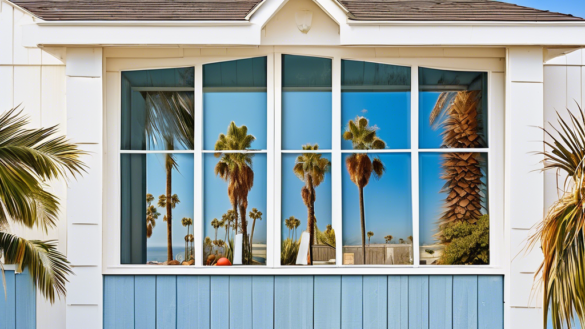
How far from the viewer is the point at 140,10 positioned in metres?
5.38

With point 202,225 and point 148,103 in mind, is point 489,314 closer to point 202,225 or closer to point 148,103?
point 202,225

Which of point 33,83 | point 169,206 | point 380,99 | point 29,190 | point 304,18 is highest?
point 304,18

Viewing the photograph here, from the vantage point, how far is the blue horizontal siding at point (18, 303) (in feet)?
18.4

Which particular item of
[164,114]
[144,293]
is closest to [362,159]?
[164,114]

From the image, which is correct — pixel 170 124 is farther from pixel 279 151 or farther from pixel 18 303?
pixel 18 303

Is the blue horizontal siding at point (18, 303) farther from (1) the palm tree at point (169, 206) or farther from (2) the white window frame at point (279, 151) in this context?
(1) the palm tree at point (169, 206)

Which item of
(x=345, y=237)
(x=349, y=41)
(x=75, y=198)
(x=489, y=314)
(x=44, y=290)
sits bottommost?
(x=489, y=314)

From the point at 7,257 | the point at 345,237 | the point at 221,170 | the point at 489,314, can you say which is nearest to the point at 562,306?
the point at 489,314

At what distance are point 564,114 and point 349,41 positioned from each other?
242cm

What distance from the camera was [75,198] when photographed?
207 inches

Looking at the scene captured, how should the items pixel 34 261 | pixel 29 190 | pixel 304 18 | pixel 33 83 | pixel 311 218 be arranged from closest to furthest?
pixel 29 190 < pixel 34 261 < pixel 304 18 < pixel 311 218 < pixel 33 83

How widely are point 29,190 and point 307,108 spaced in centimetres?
257

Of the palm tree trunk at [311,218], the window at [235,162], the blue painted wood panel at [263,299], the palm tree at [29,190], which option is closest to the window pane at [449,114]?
the palm tree trunk at [311,218]

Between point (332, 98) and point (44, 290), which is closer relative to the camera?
point (44, 290)
